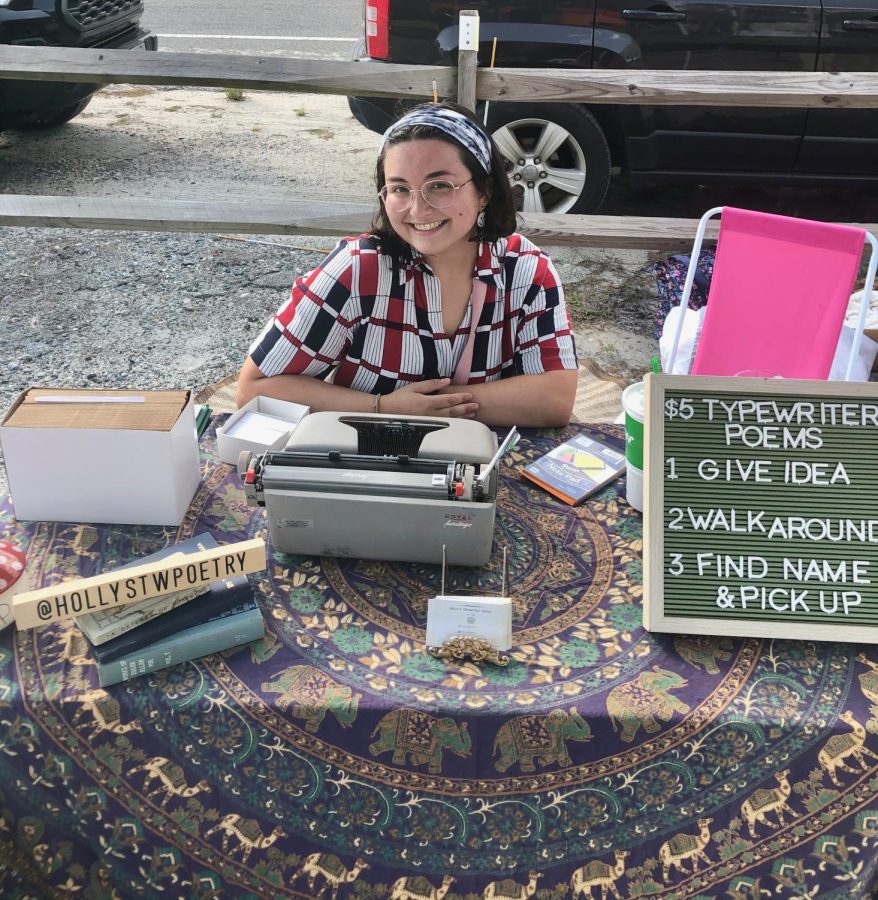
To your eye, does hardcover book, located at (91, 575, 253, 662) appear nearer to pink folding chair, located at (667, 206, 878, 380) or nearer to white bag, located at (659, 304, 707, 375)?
pink folding chair, located at (667, 206, 878, 380)

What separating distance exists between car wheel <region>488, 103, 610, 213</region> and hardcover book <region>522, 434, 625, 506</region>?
2.86m

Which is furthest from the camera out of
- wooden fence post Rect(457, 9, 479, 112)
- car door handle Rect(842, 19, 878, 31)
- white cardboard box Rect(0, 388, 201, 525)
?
car door handle Rect(842, 19, 878, 31)

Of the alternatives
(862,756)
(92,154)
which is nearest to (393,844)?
(862,756)

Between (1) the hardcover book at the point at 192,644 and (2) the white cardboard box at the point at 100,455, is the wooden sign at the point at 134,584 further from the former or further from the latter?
(2) the white cardboard box at the point at 100,455

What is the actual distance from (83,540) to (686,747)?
3.47ft

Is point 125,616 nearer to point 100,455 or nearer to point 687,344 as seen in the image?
point 100,455

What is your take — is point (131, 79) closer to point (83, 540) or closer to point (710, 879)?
point (83, 540)

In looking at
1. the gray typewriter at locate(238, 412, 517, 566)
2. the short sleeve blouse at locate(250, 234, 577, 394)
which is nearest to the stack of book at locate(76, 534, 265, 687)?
the gray typewriter at locate(238, 412, 517, 566)

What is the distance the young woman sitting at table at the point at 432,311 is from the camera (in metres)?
1.88

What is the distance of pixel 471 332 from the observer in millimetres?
2064

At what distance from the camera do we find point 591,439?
1.89 m

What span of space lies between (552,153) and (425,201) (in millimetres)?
2817

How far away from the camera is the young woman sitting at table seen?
1877 mm

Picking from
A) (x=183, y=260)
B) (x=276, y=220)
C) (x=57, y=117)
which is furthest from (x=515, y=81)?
(x=57, y=117)
